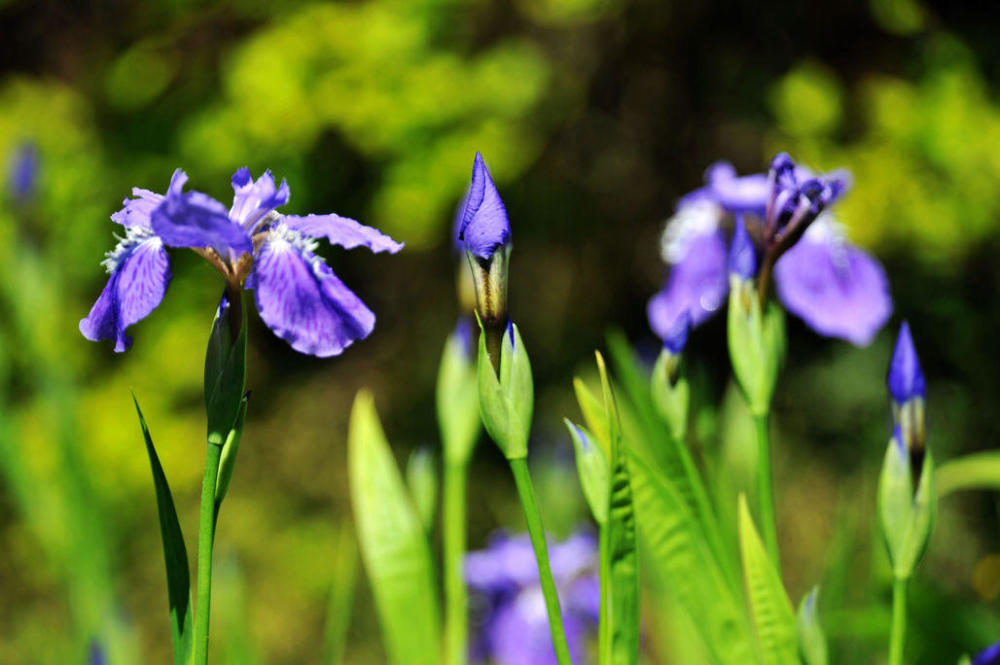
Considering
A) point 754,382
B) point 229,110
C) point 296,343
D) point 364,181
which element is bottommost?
point 754,382

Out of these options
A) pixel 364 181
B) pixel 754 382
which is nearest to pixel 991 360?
pixel 364 181

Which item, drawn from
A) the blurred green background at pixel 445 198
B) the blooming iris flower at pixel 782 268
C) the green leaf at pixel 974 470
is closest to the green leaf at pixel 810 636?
the blooming iris flower at pixel 782 268

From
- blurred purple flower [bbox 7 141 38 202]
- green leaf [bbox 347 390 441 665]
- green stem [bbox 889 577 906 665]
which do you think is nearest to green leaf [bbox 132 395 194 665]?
green leaf [bbox 347 390 441 665]

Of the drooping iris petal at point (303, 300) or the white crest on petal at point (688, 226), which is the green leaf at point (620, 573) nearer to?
the drooping iris petal at point (303, 300)

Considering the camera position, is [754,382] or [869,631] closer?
[754,382]

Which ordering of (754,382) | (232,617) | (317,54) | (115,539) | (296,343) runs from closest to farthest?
(296,343) → (754,382) → (232,617) → (317,54) → (115,539)

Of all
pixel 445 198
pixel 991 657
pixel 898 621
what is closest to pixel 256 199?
pixel 898 621

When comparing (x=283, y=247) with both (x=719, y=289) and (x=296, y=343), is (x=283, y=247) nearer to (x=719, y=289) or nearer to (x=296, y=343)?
(x=296, y=343)
